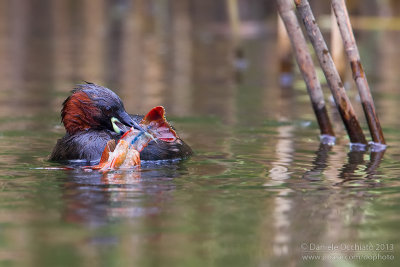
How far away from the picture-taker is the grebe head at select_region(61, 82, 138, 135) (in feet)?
25.9

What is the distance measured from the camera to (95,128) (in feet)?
26.5

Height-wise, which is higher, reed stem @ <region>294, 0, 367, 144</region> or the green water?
reed stem @ <region>294, 0, 367, 144</region>

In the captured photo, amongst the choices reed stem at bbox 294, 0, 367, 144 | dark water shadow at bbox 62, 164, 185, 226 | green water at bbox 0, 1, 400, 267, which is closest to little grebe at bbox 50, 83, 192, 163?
green water at bbox 0, 1, 400, 267

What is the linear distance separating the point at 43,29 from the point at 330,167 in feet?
58.0

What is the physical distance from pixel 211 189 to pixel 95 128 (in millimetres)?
1829


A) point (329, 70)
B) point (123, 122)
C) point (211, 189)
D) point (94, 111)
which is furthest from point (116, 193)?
point (329, 70)

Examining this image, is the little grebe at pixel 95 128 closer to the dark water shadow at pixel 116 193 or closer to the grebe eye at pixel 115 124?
the grebe eye at pixel 115 124

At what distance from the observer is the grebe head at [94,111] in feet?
25.9

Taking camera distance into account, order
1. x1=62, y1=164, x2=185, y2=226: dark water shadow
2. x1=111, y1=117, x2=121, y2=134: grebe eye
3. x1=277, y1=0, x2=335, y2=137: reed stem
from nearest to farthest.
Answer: x1=62, y1=164, x2=185, y2=226: dark water shadow
x1=111, y1=117, x2=121, y2=134: grebe eye
x1=277, y1=0, x2=335, y2=137: reed stem

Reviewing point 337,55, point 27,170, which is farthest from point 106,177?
point 337,55

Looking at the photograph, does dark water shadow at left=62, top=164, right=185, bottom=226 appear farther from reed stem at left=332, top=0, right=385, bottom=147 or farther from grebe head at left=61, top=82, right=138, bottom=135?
reed stem at left=332, top=0, right=385, bottom=147

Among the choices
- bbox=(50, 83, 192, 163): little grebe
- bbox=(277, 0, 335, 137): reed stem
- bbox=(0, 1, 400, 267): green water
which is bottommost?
bbox=(0, 1, 400, 267): green water

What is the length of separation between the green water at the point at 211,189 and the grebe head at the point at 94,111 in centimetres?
45

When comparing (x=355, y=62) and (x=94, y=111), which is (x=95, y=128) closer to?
(x=94, y=111)
